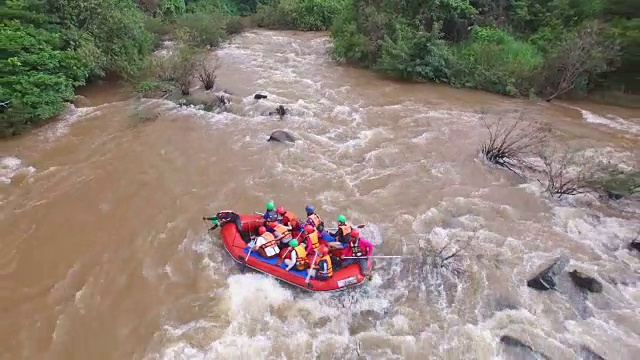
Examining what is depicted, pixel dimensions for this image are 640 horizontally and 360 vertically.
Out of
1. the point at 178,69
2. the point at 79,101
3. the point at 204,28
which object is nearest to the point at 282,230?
the point at 178,69

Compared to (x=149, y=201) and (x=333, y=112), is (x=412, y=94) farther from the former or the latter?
(x=149, y=201)

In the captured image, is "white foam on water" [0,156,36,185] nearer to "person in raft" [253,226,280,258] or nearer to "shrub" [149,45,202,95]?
"shrub" [149,45,202,95]

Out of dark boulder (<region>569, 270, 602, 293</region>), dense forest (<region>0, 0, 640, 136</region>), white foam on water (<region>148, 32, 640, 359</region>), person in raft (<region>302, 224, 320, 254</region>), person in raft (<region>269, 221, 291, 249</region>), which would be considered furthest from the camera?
dense forest (<region>0, 0, 640, 136</region>)

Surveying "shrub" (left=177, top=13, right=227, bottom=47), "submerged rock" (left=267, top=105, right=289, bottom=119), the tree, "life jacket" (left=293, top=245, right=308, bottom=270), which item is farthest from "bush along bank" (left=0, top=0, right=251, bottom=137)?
the tree

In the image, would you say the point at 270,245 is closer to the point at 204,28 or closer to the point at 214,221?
the point at 214,221

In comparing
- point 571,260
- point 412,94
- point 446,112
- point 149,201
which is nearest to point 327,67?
point 412,94

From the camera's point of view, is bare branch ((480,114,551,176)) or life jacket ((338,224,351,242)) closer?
life jacket ((338,224,351,242))

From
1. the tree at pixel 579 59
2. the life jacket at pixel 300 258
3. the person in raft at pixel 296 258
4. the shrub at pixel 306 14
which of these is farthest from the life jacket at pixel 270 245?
the shrub at pixel 306 14
